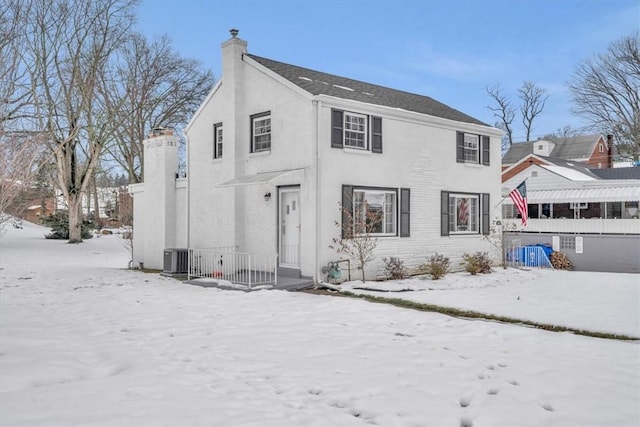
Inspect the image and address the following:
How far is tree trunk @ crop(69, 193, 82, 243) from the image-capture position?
29.4 m

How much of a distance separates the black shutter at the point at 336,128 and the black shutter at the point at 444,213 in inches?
187

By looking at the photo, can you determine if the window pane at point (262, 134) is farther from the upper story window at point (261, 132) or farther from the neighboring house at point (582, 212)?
the neighboring house at point (582, 212)

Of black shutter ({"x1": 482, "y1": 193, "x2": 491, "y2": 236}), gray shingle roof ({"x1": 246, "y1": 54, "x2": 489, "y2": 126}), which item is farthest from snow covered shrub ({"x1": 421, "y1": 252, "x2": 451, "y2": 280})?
gray shingle roof ({"x1": 246, "y1": 54, "x2": 489, "y2": 126})

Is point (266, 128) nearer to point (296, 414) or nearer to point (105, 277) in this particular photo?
point (105, 277)

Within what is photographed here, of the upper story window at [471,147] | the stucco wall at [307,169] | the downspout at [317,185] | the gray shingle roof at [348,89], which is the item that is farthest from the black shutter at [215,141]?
the upper story window at [471,147]

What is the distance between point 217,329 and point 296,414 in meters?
3.94

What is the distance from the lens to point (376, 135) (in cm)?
1447

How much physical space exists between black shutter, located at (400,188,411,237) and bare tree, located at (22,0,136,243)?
21108mm

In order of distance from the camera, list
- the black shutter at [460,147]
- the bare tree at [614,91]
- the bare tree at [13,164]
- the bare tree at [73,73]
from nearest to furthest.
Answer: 1. the bare tree at [13,164]
2. the black shutter at [460,147]
3. the bare tree at [73,73]
4. the bare tree at [614,91]

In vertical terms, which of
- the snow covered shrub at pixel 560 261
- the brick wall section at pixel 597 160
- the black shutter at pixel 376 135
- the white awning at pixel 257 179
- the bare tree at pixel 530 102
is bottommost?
the snow covered shrub at pixel 560 261

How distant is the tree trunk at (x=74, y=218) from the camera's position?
29.4 meters

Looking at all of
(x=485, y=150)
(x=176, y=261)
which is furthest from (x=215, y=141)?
(x=485, y=150)

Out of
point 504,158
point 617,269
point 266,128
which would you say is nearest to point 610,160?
point 504,158

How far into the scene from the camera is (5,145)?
12297 millimetres
